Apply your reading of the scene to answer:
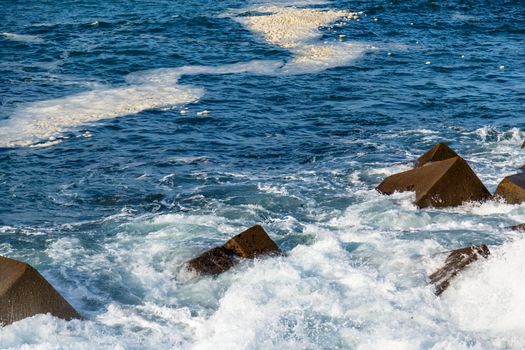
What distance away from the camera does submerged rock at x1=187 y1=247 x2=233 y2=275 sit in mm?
11344

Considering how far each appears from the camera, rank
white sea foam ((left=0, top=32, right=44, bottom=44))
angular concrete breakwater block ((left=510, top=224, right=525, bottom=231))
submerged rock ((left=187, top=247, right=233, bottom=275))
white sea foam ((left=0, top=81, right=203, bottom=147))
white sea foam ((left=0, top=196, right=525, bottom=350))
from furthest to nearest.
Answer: white sea foam ((left=0, top=32, right=44, bottom=44)) → white sea foam ((left=0, top=81, right=203, bottom=147)) → angular concrete breakwater block ((left=510, top=224, right=525, bottom=231)) → submerged rock ((left=187, top=247, right=233, bottom=275)) → white sea foam ((left=0, top=196, right=525, bottom=350))

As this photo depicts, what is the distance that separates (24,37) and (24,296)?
20256mm

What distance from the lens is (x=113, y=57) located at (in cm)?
2564

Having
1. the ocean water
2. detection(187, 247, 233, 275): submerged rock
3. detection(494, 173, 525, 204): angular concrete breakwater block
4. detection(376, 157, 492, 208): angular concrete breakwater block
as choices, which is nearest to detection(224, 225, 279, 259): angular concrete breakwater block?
detection(187, 247, 233, 275): submerged rock

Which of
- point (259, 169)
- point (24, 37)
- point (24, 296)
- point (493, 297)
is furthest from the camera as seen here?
point (24, 37)

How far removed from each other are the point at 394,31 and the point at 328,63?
5.53 meters

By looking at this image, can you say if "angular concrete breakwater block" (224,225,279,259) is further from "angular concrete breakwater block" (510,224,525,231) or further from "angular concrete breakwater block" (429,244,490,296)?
"angular concrete breakwater block" (510,224,525,231)

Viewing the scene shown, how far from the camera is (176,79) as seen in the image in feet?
76.3

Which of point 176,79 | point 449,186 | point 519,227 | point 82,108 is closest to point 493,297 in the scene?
point 519,227

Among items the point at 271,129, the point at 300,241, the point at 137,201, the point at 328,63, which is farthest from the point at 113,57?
the point at 300,241

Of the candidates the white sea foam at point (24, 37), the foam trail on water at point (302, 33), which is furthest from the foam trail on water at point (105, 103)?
the white sea foam at point (24, 37)

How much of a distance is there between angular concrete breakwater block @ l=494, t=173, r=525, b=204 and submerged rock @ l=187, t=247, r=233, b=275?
193 inches

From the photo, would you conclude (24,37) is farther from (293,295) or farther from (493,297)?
(493,297)

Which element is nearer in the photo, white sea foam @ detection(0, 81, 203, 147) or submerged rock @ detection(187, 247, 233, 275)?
submerged rock @ detection(187, 247, 233, 275)
